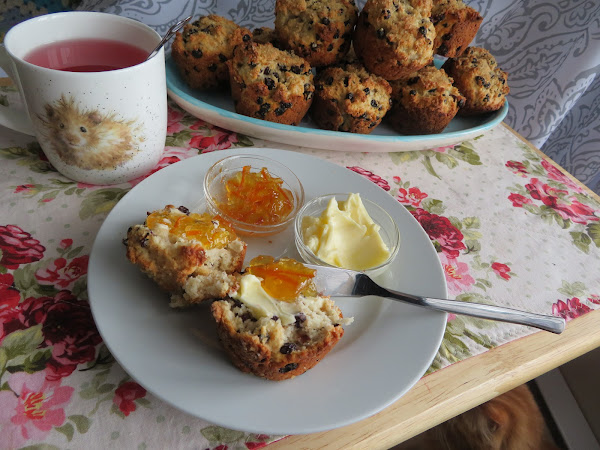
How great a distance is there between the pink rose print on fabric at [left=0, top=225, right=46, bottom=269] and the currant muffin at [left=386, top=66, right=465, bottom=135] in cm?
134

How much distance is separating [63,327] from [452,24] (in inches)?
67.9

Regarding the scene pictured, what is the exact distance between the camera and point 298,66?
1.67 meters

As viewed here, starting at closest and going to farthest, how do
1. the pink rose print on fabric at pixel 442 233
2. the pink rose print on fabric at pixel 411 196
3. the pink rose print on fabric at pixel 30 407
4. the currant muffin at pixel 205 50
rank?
the pink rose print on fabric at pixel 30 407 → the pink rose print on fabric at pixel 442 233 → the pink rose print on fabric at pixel 411 196 → the currant muffin at pixel 205 50

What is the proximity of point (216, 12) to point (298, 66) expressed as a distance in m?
0.89

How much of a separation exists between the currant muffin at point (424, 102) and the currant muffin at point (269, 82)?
370 millimetres

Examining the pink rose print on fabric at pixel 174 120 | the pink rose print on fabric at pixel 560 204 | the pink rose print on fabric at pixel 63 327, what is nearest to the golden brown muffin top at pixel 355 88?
the pink rose print on fabric at pixel 174 120

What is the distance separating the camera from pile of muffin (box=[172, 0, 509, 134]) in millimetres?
1646

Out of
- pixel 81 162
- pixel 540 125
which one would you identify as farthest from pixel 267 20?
pixel 540 125

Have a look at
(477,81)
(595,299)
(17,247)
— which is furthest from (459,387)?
(477,81)

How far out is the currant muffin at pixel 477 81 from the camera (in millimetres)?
1877

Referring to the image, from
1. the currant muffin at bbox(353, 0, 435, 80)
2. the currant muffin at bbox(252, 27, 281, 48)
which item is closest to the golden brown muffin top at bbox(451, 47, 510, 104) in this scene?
the currant muffin at bbox(353, 0, 435, 80)

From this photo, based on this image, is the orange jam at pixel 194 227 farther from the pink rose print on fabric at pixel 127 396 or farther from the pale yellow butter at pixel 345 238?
the pink rose print on fabric at pixel 127 396

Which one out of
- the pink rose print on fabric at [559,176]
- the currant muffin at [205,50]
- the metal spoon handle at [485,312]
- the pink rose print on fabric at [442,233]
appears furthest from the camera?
the pink rose print on fabric at [559,176]

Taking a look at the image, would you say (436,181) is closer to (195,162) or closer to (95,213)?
(195,162)
